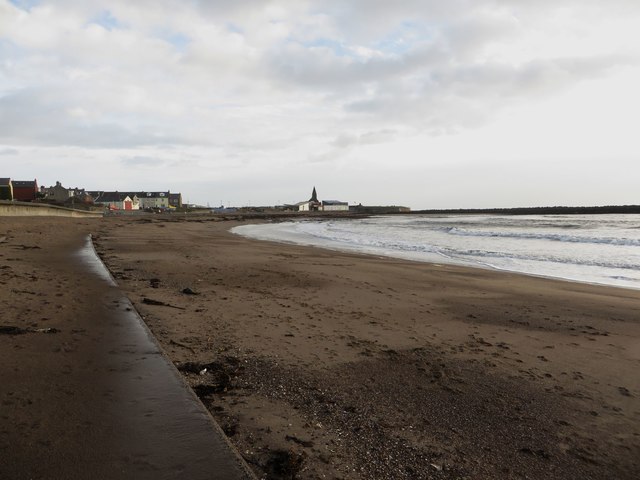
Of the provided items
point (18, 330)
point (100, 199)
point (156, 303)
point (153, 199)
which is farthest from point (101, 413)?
point (153, 199)

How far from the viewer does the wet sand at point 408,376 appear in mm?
2930

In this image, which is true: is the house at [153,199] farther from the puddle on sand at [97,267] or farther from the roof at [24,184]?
the puddle on sand at [97,267]

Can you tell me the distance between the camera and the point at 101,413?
270 cm

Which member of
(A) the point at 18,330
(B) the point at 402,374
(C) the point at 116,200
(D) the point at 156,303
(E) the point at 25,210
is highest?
(C) the point at 116,200

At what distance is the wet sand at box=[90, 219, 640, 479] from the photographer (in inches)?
115

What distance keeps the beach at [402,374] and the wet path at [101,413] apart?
8.0 inches

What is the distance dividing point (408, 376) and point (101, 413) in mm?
2909

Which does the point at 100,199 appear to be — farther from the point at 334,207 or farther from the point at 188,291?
the point at 188,291

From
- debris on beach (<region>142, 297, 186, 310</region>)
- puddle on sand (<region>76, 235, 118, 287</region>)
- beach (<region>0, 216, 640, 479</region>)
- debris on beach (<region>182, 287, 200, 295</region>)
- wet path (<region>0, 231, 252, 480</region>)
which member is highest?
wet path (<region>0, 231, 252, 480</region>)

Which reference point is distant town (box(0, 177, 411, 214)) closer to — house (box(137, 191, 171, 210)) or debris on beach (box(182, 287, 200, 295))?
house (box(137, 191, 171, 210))

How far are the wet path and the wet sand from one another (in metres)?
0.42

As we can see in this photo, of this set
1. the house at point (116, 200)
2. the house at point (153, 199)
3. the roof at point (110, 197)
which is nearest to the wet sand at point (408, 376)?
the house at point (116, 200)

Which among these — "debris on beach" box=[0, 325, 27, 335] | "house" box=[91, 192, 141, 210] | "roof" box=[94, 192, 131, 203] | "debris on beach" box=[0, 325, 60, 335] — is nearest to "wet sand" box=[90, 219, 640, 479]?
"debris on beach" box=[0, 325, 60, 335]

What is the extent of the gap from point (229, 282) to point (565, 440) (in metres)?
7.61
